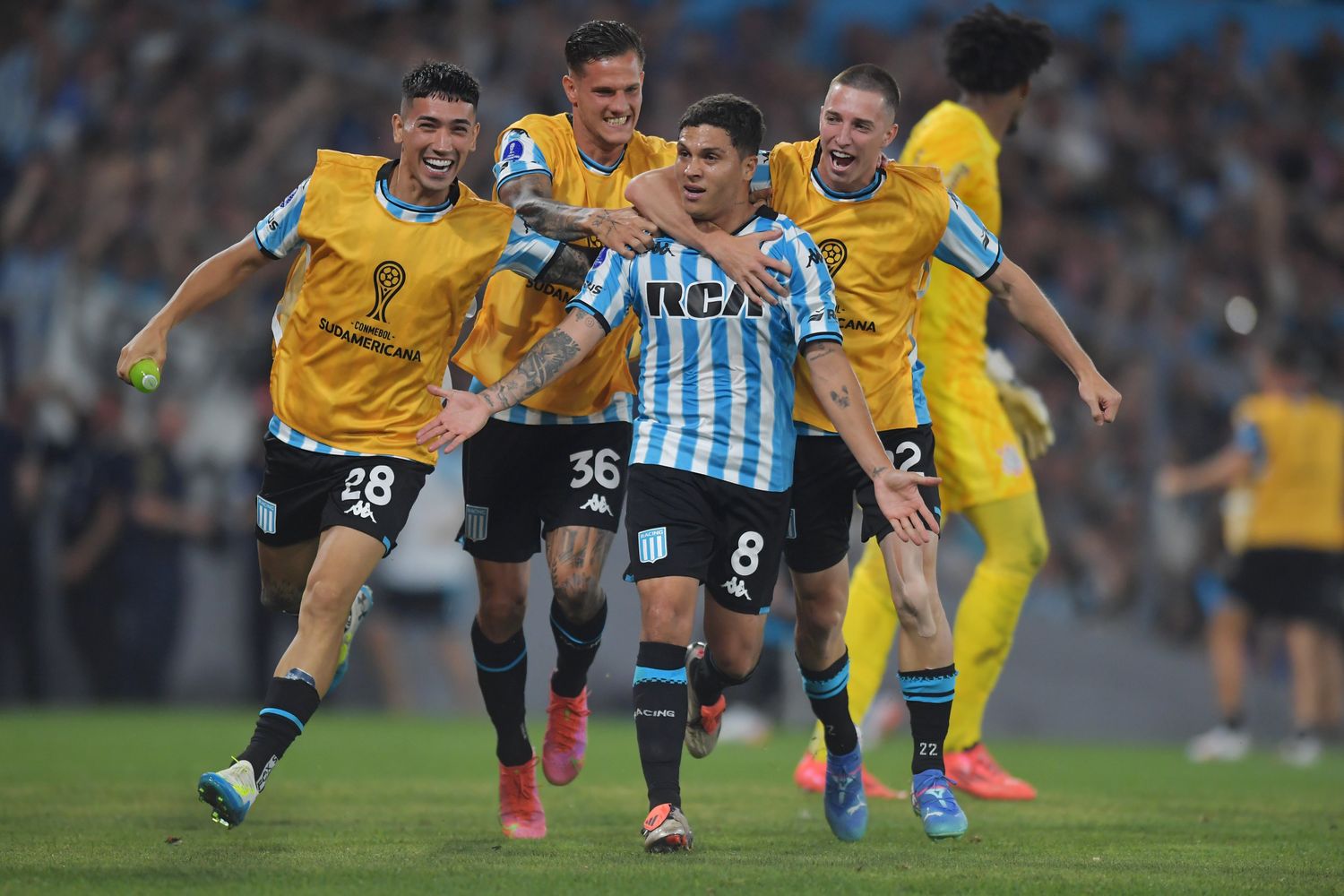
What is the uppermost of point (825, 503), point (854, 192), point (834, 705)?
point (854, 192)

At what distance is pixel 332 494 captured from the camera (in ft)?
18.4

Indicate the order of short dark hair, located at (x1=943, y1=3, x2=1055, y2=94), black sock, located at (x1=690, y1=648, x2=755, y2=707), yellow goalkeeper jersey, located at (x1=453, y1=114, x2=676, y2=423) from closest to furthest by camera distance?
black sock, located at (x1=690, y1=648, x2=755, y2=707), yellow goalkeeper jersey, located at (x1=453, y1=114, x2=676, y2=423), short dark hair, located at (x1=943, y1=3, x2=1055, y2=94)

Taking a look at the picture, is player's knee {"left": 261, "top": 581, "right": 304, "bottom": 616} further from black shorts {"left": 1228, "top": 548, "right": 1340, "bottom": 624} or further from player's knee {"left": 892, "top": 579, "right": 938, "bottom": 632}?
black shorts {"left": 1228, "top": 548, "right": 1340, "bottom": 624}

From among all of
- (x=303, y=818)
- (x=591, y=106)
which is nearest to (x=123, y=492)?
(x=303, y=818)

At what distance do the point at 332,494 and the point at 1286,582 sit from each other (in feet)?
28.0

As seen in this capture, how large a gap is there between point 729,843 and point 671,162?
2.50m

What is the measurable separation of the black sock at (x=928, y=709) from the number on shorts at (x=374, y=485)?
6.20 ft

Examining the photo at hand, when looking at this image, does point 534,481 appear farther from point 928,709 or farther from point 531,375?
point 928,709

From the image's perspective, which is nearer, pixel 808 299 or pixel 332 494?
pixel 808 299

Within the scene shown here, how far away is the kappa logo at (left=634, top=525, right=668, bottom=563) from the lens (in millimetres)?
5203

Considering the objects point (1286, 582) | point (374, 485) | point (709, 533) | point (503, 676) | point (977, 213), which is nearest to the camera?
point (709, 533)

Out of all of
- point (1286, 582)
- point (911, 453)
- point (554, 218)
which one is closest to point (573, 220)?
point (554, 218)

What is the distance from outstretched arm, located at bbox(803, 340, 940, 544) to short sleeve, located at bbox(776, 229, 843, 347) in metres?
0.04

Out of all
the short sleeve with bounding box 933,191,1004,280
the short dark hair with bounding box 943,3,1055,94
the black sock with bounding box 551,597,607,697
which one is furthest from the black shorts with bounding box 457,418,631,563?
the short dark hair with bounding box 943,3,1055,94
